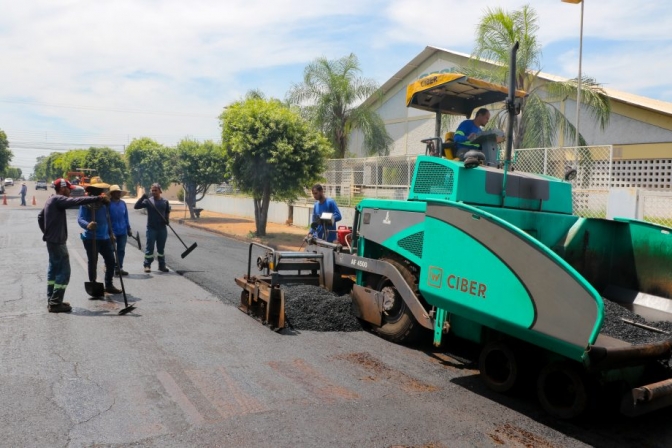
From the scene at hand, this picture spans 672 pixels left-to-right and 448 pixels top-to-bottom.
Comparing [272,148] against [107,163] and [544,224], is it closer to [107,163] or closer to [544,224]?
[544,224]

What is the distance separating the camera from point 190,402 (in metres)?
4.18

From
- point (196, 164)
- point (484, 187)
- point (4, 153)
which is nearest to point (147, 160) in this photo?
point (196, 164)

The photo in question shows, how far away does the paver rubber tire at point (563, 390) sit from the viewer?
390 cm

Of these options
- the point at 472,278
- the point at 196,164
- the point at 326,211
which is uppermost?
the point at 196,164

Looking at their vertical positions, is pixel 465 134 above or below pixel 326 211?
above

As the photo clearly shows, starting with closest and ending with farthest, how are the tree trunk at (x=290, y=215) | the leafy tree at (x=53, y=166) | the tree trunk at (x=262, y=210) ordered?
the tree trunk at (x=262, y=210) → the tree trunk at (x=290, y=215) → the leafy tree at (x=53, y=166)

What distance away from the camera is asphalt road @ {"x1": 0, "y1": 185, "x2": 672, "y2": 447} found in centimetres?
372

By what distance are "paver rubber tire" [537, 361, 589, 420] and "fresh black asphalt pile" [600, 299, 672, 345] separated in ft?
1.39

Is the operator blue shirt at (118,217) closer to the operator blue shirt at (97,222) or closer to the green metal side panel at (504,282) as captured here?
the operator blue shirt at (97,222)

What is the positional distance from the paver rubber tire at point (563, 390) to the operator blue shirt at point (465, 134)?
2624 mm

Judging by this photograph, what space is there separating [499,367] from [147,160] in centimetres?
4090

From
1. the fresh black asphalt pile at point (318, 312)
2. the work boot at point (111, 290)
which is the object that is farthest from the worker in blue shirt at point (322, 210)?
the work boot at point (111, 290)

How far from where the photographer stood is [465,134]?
20.0ft

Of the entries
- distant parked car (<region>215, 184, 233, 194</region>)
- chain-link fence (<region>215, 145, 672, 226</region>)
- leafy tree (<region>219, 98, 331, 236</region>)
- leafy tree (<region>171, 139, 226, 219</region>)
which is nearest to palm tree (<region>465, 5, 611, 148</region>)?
chain-link fence (<region>215, 145, 672, 226</region>)
